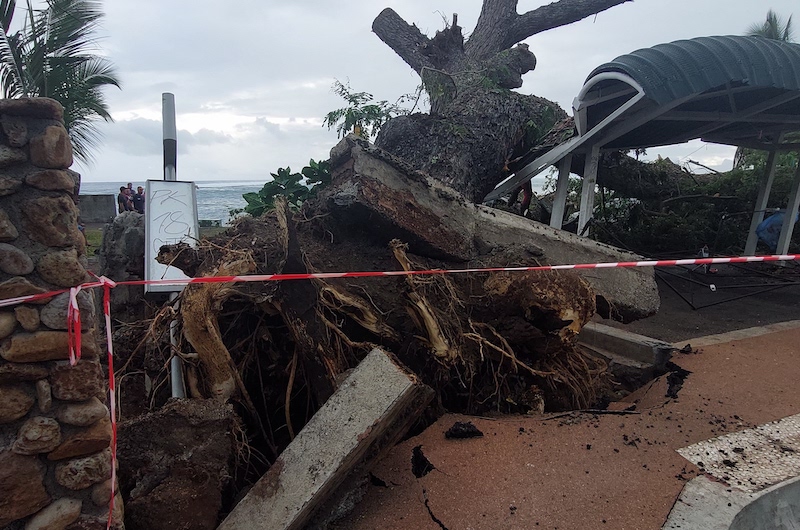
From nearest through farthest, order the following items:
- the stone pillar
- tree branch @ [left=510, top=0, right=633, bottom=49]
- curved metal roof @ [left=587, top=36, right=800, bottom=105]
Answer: the stone pillar < curved metal roof @ [left=587, top=36, right=800, bottom=105] < tree branch @ [left=510, top=0, right=633, bottom=49]

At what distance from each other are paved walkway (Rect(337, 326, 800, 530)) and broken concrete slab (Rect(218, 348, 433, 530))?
31 cm

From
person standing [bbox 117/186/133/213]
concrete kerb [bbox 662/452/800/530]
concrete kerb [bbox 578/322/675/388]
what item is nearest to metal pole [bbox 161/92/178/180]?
concrete kerb [bbox 662/452/800/530]

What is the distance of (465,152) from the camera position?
6.75 meters

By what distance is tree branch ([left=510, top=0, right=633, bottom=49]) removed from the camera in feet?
32.2

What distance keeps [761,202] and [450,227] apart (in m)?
8.44

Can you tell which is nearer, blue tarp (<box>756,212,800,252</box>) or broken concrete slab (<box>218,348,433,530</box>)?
broken concrete slab (<box>218,348,433,530</box>)

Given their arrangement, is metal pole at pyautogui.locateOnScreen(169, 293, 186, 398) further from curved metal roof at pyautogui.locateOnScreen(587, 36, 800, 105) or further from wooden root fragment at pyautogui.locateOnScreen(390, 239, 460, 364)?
curved metal roof at pyautogui.locateOnScreen(587, 36, 800, 105)

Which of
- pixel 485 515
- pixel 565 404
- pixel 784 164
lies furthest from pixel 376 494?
pixel 784 164

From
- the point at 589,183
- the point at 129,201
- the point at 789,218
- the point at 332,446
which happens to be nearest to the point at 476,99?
the point at 589,183

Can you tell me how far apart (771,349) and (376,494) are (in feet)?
15.6

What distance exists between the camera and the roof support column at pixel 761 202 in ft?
31.5

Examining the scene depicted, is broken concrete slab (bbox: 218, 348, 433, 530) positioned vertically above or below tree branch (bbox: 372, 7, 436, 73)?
below

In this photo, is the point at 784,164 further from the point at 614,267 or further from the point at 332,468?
the point at 332,468

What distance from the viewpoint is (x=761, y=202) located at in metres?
9.81
